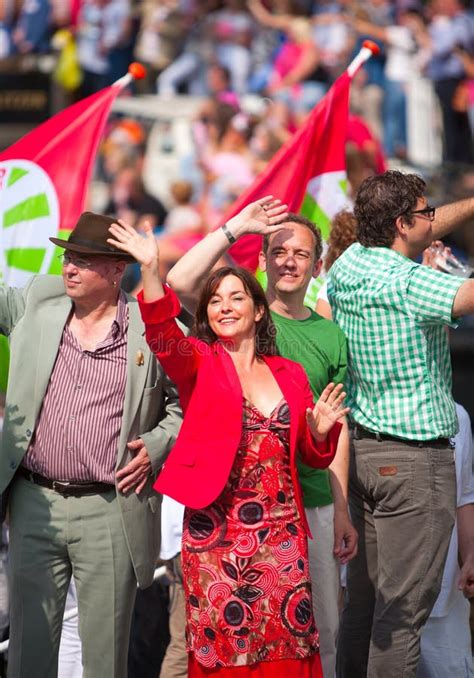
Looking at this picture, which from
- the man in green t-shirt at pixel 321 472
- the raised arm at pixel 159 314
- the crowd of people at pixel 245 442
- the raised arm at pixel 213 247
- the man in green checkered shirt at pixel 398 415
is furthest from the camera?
the man in green t-shirt at pixel 321 472

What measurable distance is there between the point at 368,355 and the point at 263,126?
7.83 metres

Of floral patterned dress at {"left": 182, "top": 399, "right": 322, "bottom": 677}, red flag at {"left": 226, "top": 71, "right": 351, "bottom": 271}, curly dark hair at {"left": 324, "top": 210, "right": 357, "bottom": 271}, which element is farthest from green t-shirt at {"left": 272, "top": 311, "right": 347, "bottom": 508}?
red flag at {"left": 226, "top": 71, "right": 351, "bottom": 271}

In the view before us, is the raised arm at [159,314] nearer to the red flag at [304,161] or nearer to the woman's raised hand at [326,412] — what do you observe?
the woman's raised hand at [326,412]

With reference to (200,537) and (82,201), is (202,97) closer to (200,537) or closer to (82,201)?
(82,201)

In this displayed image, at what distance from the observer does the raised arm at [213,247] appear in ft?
15.5

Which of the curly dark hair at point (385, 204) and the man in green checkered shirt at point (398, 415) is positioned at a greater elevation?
the curly dark hair at point (385, 204)

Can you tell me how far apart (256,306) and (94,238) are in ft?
2.13

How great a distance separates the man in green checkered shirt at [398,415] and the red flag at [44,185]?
1.92 meters

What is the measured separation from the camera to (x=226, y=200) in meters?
12.3

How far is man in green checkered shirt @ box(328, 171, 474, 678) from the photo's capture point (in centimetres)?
488

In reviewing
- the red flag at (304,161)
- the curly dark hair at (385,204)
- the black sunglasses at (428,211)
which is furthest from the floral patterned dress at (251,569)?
the red flag at (304,161)

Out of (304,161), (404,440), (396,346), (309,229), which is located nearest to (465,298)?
(396,346)

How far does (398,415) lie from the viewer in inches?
193

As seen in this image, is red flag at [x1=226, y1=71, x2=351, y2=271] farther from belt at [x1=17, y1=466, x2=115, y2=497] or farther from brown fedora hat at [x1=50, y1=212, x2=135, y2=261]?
belt at [x1=17, y1=466, x2=115, y2=497]
